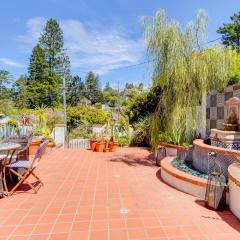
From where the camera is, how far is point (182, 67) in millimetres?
7211

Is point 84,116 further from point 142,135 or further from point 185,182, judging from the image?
point 185,182

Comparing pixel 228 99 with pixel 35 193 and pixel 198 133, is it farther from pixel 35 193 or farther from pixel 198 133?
pixel 35 193

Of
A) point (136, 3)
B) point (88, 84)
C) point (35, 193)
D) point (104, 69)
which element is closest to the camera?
point (35, 193)

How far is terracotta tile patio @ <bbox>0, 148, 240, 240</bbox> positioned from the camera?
3117 mm

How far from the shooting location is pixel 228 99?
7809 mm

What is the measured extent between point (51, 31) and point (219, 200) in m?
35.6

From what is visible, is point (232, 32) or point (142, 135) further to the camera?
point (232, 32)

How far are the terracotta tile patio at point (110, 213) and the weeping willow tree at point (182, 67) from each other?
2.51 metres

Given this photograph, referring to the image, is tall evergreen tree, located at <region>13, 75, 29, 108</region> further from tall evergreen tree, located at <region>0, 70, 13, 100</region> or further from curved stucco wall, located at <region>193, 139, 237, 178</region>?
curved stucco wall, located at <region>193, 139, 237, 178</region>

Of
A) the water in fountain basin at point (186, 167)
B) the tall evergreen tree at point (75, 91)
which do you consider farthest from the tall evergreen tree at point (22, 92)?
the water in fountain basin at point (186, 167)

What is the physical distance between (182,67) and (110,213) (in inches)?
195

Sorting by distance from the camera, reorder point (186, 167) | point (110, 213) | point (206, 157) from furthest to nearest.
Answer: point (186, 167) < point (206, 157) < point (110, 213)

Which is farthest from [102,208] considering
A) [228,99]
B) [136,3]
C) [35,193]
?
[136,3]

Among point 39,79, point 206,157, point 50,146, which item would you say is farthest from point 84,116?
point 206,157
